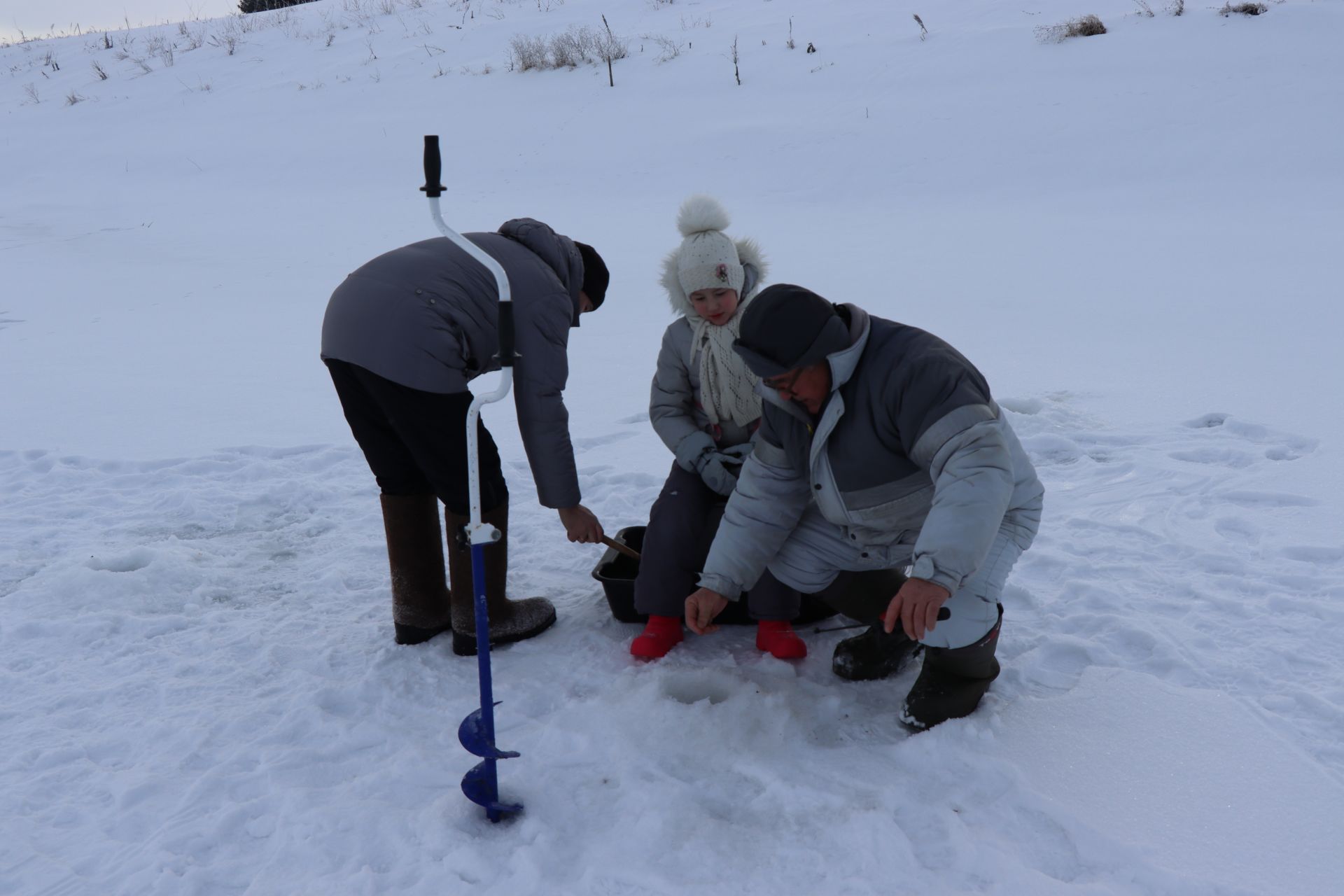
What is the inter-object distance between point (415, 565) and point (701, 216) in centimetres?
140

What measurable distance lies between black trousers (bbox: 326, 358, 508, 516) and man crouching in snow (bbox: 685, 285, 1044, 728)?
0.73 m

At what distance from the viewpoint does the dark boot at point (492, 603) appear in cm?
301

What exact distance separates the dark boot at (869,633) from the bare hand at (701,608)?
0.34 metres

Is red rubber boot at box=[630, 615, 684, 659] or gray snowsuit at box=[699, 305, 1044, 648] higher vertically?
gray snowsuit at box=[699, 305, 1044, 648]

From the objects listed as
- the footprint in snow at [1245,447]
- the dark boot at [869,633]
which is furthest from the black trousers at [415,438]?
the footprint in snow at [1245,447]

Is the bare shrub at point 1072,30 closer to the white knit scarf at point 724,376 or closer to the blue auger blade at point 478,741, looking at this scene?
the white knit scarf at point 724,376

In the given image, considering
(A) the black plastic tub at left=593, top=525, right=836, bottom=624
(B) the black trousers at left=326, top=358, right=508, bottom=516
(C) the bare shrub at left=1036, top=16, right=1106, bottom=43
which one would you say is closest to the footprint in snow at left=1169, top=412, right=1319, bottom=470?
(A) the black plastic tub at left=593, top=525, right=836, bottom=624

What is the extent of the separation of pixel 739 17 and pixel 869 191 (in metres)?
6.51

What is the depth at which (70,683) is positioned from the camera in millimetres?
2945

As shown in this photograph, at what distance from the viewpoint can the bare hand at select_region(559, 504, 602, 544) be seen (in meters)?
2.98

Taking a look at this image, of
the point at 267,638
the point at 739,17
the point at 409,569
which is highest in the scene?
the point at 739,17

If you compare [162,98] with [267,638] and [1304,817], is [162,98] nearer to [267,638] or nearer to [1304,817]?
[267,638]

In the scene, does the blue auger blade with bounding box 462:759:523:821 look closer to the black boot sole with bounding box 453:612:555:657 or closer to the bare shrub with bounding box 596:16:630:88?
the black boot sole with bounding box 453:612:555:657

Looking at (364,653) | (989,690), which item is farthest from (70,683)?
(989,690)
